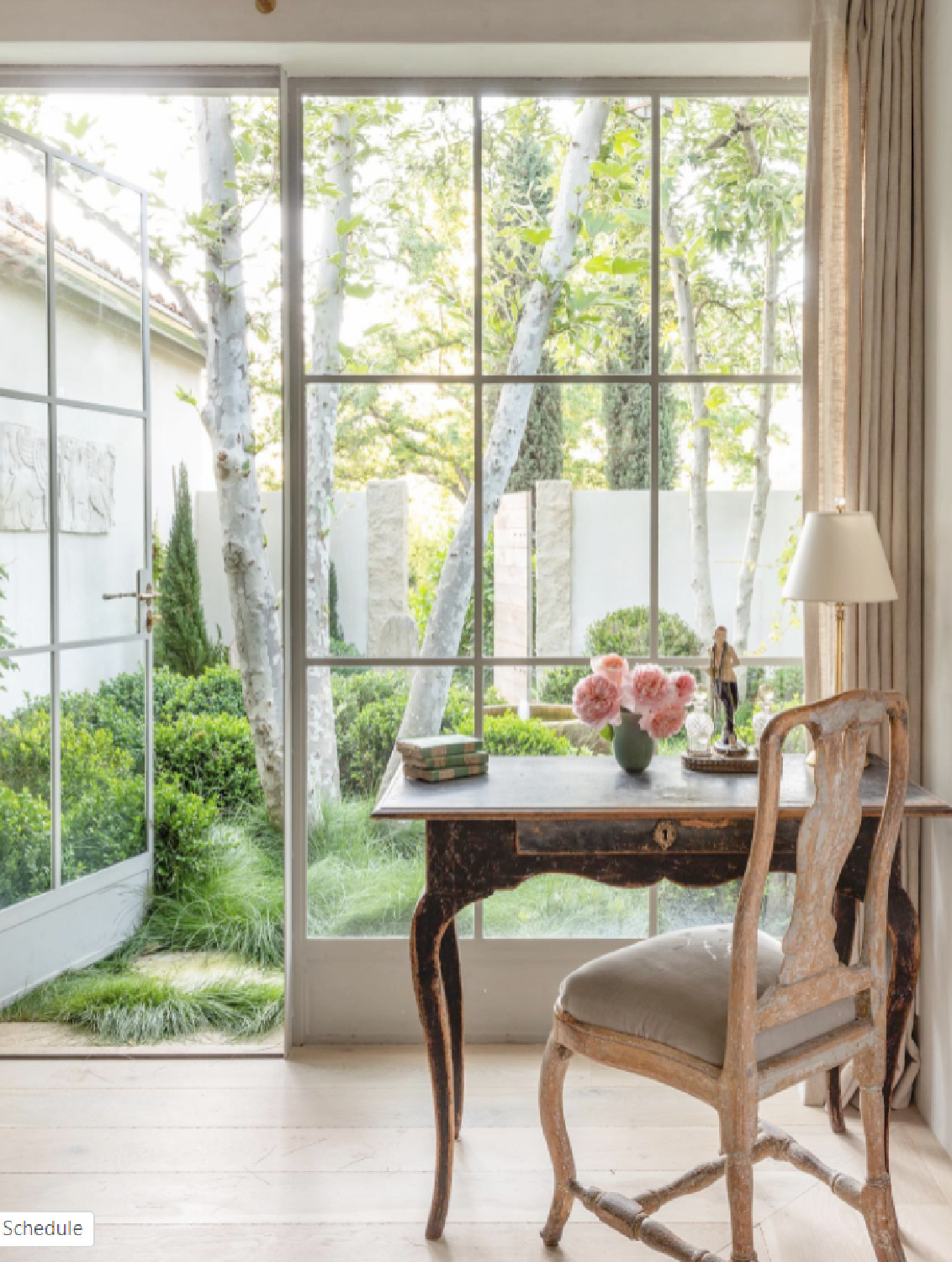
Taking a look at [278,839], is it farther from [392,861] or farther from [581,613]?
[581,613]

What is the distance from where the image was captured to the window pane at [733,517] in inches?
121

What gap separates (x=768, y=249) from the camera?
9.95 ft

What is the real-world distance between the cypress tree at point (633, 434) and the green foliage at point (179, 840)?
238cm

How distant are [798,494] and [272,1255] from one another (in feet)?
7.16

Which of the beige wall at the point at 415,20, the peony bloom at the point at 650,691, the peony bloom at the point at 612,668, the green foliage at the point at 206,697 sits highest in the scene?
the beige wall at the point at 415,20

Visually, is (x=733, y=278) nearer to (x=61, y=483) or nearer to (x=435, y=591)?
(x=435, y=591)

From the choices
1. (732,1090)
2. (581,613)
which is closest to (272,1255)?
(732,1090)

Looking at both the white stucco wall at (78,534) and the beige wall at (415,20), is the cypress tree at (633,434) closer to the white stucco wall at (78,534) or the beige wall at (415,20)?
the beige wall at (415,20)

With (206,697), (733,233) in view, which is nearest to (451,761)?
(733,233)

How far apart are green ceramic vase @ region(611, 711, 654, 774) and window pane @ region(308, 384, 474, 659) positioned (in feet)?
2.17

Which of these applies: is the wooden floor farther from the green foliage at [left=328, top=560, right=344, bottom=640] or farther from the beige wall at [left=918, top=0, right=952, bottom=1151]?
the green foliage at [left=328, top=560, right=344, bottom=640]

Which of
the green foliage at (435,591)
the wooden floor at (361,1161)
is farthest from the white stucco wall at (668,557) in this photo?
the wooden floor at (361,1161)

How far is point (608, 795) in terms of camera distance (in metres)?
2.34

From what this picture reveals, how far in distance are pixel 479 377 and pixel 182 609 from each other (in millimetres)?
3340
